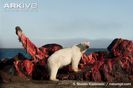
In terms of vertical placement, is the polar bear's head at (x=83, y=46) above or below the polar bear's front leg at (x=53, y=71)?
above

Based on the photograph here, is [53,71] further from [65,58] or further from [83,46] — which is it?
[83,46]

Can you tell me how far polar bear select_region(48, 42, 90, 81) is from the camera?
14.7 m

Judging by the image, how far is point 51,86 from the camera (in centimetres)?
1353

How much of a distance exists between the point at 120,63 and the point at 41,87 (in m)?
2.62

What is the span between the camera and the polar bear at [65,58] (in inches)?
580

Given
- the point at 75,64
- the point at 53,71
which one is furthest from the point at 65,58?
the point at 53,71

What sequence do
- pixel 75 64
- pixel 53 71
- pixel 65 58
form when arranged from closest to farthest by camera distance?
1. pixel 53 71
2. pixel 65 58
3. pixel 75 64

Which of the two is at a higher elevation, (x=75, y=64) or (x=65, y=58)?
(x=65, y=58)

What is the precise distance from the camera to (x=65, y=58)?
15.2 meters

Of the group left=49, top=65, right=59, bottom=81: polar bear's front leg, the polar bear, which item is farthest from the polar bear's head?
left=49, top=65, right=59, bottom=81: polar bear's front leg

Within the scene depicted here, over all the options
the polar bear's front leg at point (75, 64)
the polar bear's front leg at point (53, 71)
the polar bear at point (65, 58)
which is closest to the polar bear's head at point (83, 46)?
the polar bear at point (65, 58)

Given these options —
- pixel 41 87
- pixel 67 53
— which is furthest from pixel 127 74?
pixel 41 87

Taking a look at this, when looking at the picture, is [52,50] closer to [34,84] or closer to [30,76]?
[30,76]

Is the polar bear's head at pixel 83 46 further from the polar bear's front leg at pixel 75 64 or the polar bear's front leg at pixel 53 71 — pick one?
the polar bear's front leg at pixel 53 71
